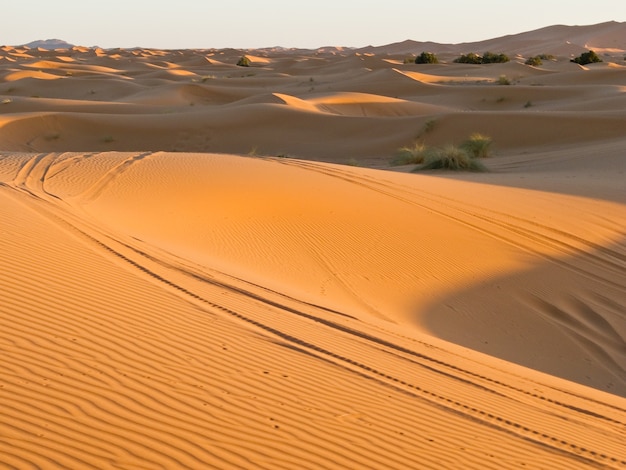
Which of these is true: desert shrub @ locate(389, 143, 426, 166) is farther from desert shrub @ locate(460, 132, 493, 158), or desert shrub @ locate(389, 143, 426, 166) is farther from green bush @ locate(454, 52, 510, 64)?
green bush @ locate(454, 52, 510, 64)

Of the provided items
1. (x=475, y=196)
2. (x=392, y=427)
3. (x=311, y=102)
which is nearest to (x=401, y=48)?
(x=311, y=102)

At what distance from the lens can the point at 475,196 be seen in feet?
48.4

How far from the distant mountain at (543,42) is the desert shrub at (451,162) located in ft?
325

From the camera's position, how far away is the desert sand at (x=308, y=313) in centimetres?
448

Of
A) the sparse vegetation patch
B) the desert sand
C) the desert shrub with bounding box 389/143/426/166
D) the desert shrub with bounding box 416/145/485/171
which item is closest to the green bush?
Answer: the sparse vegetation patch

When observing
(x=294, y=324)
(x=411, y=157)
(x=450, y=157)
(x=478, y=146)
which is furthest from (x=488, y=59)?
(x=294, y=324)

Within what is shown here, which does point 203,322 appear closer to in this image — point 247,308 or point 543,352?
point 247,308

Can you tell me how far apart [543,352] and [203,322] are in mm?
3973

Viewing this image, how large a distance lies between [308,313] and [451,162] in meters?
13.7

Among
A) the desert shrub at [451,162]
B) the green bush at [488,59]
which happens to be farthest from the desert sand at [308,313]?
the green bush at [488,59]

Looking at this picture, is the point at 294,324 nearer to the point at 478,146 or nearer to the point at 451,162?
the point at 451,162

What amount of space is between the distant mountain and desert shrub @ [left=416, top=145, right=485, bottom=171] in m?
98.9

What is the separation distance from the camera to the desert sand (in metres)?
4.48

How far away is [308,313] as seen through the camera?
7391 millimetres
